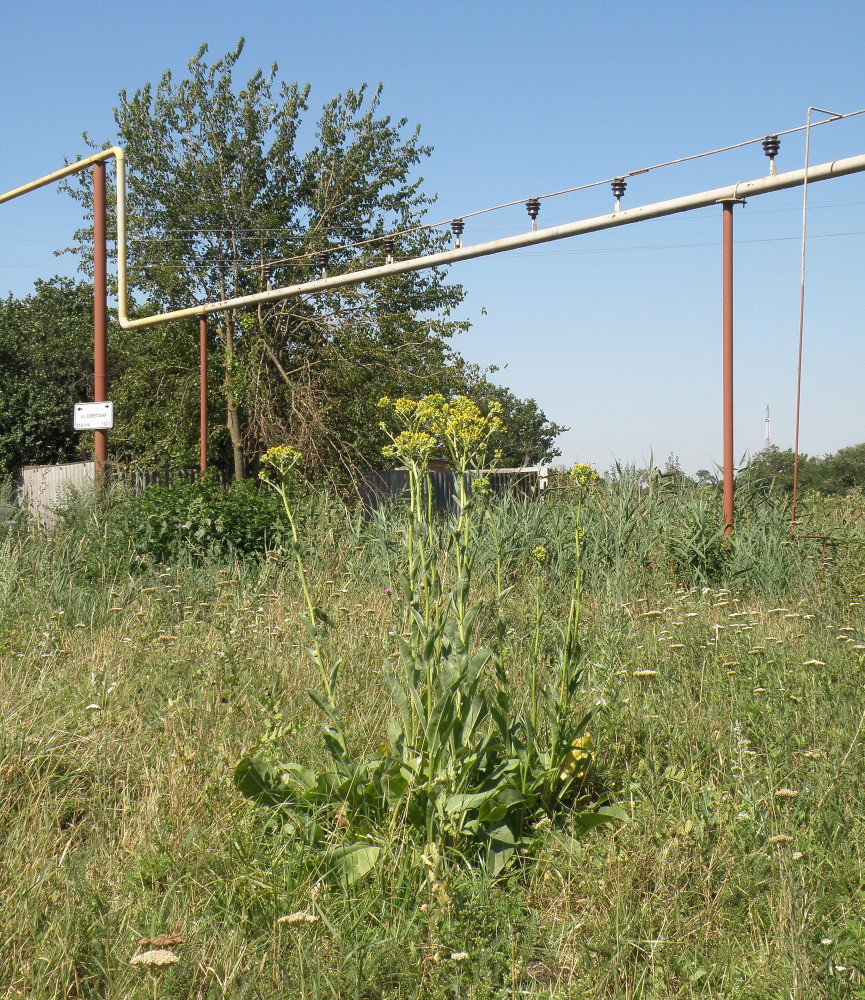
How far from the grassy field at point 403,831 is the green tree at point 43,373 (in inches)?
885

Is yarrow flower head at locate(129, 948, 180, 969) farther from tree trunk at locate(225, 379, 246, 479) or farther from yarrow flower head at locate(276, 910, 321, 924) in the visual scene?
tree trunk at locate(225, 379, 246, 479)

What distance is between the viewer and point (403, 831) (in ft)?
8.78

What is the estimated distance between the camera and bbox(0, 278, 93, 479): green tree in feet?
88.5

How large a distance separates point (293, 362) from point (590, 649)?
55.3 feet

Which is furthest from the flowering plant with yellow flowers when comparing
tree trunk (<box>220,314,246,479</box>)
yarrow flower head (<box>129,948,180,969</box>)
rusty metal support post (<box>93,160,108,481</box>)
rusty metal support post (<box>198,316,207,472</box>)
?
tree trunk (<box>220,314,246,479</box>)

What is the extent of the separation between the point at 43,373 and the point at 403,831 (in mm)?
30005

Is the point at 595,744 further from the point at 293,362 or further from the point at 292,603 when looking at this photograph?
→ the point at 293,362

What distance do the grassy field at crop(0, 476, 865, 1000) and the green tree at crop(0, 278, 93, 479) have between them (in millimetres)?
22474

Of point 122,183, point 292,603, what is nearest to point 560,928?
point 292,603

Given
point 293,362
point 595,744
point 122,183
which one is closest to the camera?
point 595,744

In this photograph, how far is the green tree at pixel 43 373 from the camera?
26984 millimetres

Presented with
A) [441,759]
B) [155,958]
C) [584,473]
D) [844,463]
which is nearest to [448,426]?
[584,473]

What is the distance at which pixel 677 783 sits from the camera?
3.14 metres

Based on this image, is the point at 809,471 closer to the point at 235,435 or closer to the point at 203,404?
the point at 235,435
